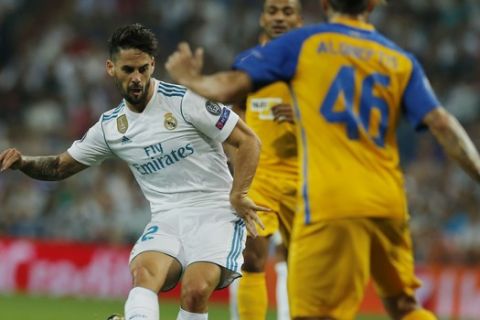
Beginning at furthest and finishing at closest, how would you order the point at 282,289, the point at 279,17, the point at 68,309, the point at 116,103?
the point at 116,103 → the point at 68,309 → the point at 282,289 → the point at 279,17

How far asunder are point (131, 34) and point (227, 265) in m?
1.57

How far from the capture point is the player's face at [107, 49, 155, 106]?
299 inches

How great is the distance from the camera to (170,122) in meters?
7.67

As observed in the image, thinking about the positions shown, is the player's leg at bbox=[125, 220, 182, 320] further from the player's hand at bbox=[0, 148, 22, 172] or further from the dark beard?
the player's hand at bbox=[0, 148, 22, 172]

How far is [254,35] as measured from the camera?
68.0ft

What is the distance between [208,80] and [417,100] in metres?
0.98

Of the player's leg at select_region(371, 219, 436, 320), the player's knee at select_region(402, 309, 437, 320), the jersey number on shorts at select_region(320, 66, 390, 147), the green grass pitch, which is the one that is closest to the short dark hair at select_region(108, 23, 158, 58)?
the jersey number on shorts at select_region(320, 66, 390, 147)

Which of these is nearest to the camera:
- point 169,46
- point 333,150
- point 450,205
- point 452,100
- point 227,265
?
point 333,150

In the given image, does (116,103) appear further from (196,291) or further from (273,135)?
(196,291)

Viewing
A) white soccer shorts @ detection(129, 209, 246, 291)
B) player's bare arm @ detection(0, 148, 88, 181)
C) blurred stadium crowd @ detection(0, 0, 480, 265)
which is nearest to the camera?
white soccer shorts @ detection(129, 209, 246, 291)

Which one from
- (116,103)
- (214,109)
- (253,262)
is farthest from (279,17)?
(116,103)

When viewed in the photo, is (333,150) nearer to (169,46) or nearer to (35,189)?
(35,189)

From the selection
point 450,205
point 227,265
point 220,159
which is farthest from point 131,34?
point 450,205

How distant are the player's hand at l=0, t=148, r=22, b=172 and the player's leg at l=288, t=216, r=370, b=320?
8.98 ft
